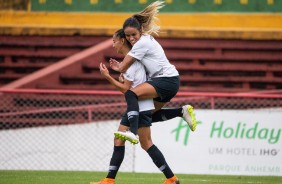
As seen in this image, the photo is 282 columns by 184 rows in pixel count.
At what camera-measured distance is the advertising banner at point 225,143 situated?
50.3 feet

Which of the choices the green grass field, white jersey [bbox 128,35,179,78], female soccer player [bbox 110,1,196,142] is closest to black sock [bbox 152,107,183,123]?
female soccer player [bbox 110,1,196,142]

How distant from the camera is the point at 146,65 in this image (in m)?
11.4

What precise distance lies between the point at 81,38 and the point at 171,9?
2342 millimetres

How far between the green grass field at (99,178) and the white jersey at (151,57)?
225 centimetres

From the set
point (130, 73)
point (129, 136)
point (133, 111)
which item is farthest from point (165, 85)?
point (129, 136)

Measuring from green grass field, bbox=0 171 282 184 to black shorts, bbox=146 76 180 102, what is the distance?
6.95 feet

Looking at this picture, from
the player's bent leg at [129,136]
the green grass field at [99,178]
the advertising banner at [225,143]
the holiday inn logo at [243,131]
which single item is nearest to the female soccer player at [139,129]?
the player's bent leg at [129,136]

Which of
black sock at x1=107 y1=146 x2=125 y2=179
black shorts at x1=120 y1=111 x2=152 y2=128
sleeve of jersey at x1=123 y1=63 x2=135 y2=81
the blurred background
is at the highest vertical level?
sleeve of jersey at x1=123 y1=63 x2=135 y2=81

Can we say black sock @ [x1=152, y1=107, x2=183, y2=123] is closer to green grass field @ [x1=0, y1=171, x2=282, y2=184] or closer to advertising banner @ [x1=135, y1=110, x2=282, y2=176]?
green grass field @ [x1=0, y1=171, x2=282, y2=184]

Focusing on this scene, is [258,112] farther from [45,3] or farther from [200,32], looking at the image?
[45,3]

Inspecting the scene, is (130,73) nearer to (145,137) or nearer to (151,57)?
(151,57)

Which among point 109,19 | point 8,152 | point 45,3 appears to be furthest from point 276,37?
point 8,152

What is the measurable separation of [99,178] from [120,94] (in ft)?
10.2

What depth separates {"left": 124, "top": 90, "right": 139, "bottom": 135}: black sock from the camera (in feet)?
36.0
